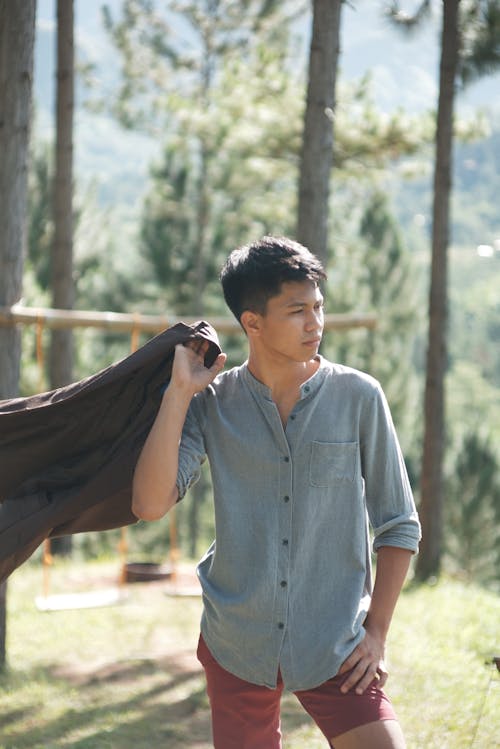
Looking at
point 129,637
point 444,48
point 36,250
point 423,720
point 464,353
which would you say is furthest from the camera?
point 464,353

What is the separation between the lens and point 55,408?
8.34 feet

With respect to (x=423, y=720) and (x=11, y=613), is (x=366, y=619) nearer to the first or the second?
(x=423, y=720)

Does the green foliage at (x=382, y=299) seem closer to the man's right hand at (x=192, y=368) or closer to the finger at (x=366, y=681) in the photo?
the man's right hand at (x=192, y=368)

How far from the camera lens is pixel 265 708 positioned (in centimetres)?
231

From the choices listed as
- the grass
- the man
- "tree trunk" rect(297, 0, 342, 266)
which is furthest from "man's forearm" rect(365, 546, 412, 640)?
"tree trunk" rect(297, 0, 342, 266)

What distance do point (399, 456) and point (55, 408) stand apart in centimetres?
88

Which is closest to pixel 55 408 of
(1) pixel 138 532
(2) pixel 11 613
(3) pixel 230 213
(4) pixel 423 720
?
(4) pixel 423 720

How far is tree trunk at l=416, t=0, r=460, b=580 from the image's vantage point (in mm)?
8219

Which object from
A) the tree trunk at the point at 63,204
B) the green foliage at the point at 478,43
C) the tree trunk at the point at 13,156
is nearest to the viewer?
the tree trunk at the point at 13,156

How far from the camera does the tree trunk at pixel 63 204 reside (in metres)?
7.97

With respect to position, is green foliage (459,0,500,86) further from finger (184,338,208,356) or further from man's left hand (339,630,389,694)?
man's left hand (339,630,389,694)

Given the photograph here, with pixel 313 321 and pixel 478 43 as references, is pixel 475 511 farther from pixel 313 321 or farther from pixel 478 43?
pixel 313 321

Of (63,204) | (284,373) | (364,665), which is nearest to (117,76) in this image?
(63,204)

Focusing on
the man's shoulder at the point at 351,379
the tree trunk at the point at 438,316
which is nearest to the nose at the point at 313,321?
the man's shoulder at the point at 351,379
